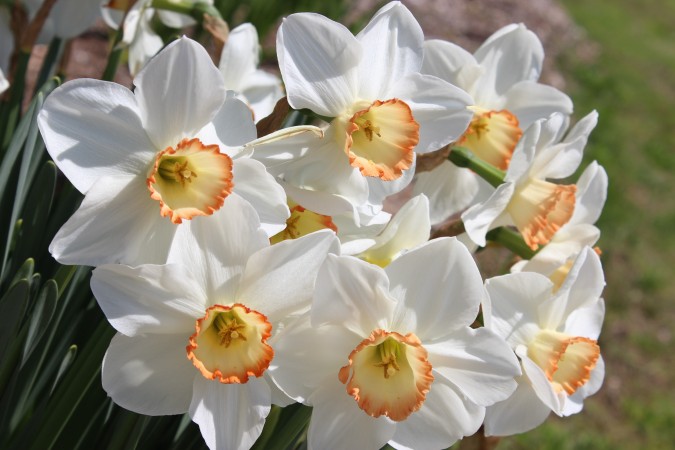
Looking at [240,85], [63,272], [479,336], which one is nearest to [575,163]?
[479,336]

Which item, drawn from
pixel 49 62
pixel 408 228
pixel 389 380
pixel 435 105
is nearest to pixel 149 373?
pixel 389 380

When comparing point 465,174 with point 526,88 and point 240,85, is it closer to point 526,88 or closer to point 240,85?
point 526,88

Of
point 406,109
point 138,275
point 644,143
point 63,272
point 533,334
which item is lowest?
point 644,143

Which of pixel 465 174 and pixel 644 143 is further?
pixel 644 143

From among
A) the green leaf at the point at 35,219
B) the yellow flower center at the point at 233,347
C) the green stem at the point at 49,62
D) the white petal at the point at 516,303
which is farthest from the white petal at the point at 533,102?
the green stem at the point at 49,62

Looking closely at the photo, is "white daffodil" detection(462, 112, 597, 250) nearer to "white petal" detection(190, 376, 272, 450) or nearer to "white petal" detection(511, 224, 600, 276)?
"white petal" detection(511, 224, 600, 276)

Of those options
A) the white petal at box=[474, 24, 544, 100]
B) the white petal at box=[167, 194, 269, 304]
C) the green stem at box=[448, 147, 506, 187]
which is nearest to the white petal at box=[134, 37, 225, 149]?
the white petal at box=[167, 194, 269, 304]

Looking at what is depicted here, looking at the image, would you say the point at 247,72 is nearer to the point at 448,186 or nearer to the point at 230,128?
the point at 448,186

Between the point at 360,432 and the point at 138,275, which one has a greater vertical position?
the point at 138,275
